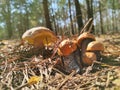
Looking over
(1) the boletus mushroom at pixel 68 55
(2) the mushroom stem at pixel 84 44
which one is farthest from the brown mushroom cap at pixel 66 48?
(2) the mushroom stem at pixel 84 44

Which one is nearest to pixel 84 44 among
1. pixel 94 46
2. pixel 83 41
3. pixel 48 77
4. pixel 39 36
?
pixel 83 41

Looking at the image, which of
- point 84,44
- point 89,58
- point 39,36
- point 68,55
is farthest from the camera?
point 39,36

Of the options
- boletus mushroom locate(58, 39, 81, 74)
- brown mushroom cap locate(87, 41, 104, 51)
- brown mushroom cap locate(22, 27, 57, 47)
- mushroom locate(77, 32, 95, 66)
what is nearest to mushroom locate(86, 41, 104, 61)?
brown mushroom cap locate(87, 41, 104, 51)

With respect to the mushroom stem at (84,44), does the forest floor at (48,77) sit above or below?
below

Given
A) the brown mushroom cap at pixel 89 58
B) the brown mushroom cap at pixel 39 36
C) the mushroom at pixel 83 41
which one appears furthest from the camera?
the brown mushroom cap at pixel 39 36

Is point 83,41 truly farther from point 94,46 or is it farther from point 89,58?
point 89,58

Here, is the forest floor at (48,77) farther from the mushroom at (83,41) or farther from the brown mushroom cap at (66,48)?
the mushroom at (83,41)

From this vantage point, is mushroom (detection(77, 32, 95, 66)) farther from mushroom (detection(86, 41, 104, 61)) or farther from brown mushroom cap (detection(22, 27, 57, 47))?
brown mushroom cap (detection(22, 27, 57, 47))

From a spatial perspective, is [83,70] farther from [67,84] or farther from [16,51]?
[16,51]
